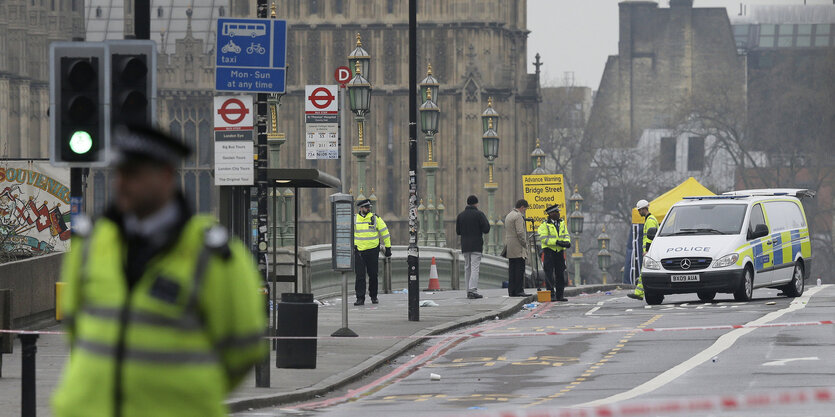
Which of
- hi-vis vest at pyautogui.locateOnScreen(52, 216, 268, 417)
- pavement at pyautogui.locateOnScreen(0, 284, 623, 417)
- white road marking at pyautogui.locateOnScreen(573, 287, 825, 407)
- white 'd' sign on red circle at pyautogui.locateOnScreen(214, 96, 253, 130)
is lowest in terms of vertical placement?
pavement at pyautogui.locateOnScreen(0, 284, 623, 417)

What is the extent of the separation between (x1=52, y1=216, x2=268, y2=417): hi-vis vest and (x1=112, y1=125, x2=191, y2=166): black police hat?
0.65 feet

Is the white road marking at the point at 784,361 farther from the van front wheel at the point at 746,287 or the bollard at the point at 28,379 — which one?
the van front wheel at the point at 746,287

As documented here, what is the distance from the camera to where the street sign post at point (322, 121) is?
81.7 feet

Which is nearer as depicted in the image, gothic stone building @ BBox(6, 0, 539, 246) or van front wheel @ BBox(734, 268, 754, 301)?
van front wheel @ BBox(734, 268, 754, 301)

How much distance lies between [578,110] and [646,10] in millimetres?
22098

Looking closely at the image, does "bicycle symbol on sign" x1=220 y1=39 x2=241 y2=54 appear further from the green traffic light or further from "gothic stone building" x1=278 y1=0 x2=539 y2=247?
"gothic stone building" x1=278 y1=0 x2=539 y2=247

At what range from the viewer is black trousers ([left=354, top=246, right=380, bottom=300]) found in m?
26.8

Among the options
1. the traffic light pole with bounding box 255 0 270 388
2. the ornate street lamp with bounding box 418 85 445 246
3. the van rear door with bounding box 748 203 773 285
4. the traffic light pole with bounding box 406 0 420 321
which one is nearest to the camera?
the traffic light pole with bounding box 255 0 270 388

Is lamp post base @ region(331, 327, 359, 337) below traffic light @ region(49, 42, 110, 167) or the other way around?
below

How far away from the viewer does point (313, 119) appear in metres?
25.3

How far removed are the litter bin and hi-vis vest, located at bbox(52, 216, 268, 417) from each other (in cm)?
1086

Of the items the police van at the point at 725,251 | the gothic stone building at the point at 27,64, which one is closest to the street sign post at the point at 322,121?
the police van at the point at 725,251

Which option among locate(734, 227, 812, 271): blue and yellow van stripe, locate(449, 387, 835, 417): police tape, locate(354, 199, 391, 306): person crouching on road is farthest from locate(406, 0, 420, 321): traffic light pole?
locate(449, 387, 835, 417): police tape

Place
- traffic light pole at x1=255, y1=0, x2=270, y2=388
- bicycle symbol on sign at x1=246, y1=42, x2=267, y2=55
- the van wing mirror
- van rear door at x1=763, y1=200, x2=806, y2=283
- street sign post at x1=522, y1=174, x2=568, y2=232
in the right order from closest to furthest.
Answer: traffic light pole at x1=255, y1=0, x2=270, y2=388 < bicycle symbol on sign at x1=246, y1=42, x2=267, y2=55 < the van wing mirror < van rear door at x1=763, y1=200, x2=806, y2=283 < street sign post at x1=522, y1=174, x2=568, y2=232
